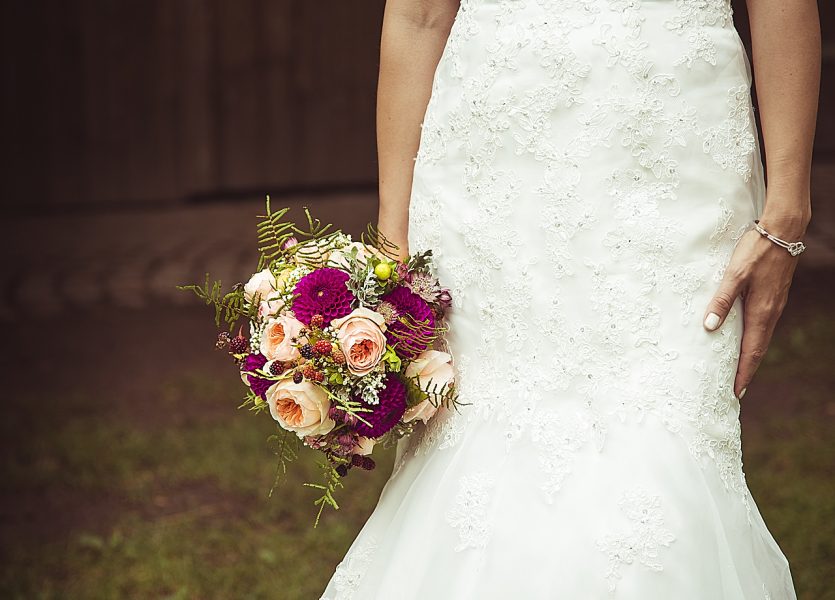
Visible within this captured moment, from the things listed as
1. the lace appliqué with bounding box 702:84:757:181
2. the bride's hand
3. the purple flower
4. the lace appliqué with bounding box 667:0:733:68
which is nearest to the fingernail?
the bride's hand

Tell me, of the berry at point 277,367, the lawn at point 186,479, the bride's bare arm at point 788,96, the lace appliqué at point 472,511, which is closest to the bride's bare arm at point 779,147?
the bride's bare arm at point 788,96

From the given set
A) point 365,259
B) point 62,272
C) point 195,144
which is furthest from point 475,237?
point 195,144

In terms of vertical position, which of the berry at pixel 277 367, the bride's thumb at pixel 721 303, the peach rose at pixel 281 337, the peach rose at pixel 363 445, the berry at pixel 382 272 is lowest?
the peach rose at pixel 363 445

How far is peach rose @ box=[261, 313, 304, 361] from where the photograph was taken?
202 cm

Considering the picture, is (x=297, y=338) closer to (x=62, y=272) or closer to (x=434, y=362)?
(x=434, y=362)

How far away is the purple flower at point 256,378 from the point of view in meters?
2.07

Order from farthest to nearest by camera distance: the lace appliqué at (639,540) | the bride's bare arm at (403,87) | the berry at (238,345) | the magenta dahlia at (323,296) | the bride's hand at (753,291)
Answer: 1. the bride's bare arm at (403,87)
2. the berry at (238,345)
3. the magenta dahlia at (323,296)
4. the bride's hand at (753,291)
5. the lace appliqué at (639,540)

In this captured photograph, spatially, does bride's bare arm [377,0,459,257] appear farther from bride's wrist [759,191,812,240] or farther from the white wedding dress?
bride's wrist [759,191,812,240]

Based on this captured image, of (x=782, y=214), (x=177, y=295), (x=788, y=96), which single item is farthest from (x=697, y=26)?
(x=177, y=295)

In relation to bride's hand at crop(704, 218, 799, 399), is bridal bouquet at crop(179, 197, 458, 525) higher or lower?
lower

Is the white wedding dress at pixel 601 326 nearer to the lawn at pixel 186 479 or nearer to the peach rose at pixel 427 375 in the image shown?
the peach rose at pixel 427 375

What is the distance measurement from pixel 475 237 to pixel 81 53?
756 centimetres

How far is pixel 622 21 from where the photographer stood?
1.97 metres

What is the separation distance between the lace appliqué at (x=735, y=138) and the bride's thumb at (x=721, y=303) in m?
0.21
